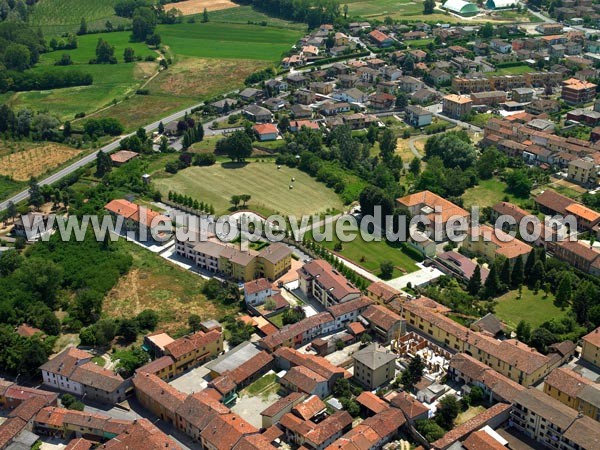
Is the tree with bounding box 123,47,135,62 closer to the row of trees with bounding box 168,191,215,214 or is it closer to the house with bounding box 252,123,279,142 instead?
the house with bounding box 252,123,279,142

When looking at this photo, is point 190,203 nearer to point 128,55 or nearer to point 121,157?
point 121,157

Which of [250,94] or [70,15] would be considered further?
[70,15]

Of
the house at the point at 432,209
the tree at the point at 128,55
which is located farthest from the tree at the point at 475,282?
the tree at the point at 128,55

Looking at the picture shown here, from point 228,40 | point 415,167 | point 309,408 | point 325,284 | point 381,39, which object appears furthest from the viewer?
point 228,40

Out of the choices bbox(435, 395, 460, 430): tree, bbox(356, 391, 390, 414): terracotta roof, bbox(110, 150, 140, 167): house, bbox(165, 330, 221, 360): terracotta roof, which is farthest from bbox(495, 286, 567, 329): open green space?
bbox(110, 150, 140, 167): house

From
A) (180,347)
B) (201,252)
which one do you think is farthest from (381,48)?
(180,347)

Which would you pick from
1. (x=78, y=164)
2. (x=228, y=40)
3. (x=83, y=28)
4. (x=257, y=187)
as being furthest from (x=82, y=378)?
(x=83, y=28)

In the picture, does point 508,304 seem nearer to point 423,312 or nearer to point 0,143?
point 423,312
